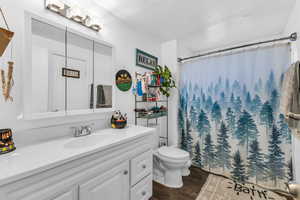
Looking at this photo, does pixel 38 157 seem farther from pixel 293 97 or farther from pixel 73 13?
pixel 293 97

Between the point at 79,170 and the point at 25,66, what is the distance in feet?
2.87

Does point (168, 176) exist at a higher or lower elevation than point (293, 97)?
lower

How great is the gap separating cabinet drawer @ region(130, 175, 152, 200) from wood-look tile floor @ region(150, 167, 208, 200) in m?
0.19

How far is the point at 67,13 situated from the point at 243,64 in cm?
223

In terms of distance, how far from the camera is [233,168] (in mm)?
1788

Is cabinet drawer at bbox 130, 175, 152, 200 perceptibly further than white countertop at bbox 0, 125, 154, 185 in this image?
Yes

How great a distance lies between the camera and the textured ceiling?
1.42 m

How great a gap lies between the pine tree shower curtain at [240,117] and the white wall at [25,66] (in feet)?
3.66

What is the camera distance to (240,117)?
67.9 inches

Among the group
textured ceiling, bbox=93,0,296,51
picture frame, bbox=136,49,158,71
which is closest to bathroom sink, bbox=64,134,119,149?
picture frame, bbox=136,49,158,71

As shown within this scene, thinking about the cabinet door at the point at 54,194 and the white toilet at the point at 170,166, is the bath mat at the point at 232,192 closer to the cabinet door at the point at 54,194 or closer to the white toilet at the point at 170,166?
the white toilet at the point at 170,166

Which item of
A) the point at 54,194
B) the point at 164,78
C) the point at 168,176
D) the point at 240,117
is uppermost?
the point at 164,78

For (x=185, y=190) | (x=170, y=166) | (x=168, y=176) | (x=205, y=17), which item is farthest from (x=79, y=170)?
(x=205, y=17)

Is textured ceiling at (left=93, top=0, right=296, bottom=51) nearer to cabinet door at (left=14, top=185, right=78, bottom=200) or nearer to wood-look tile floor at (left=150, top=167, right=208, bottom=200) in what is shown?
cabinet door at (left=14, top=185, right=78, bottom=200)
